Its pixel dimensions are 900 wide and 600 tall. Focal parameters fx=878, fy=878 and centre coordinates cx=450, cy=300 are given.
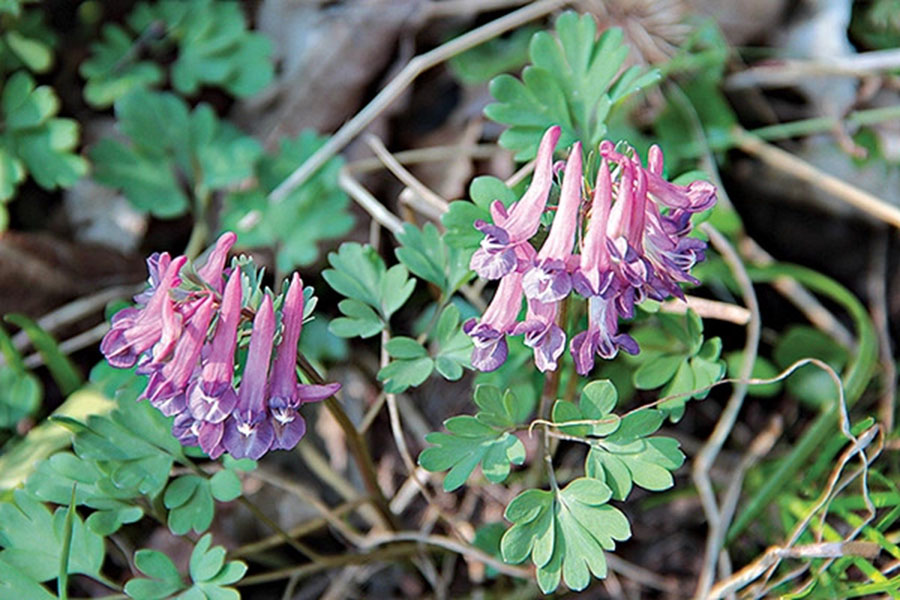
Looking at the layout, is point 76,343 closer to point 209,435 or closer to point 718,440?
point 209,435

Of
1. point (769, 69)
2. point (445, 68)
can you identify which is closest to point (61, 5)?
point (445, 68)

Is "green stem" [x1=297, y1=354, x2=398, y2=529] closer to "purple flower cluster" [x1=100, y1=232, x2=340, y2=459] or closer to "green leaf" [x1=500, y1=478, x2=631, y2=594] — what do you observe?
"purple flower cluster" [x1=100, y1=232, x2=340, y2=459]

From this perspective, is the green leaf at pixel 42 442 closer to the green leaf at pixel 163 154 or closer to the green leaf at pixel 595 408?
the green leaf at pixel 163 154

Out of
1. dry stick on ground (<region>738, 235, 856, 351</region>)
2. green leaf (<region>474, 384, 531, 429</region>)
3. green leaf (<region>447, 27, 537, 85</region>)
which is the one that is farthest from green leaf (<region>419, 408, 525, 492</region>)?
green leaf (<region>447, 27, 537, 85</region>)

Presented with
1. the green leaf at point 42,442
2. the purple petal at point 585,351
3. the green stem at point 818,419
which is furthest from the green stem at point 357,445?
the green stem at point 818,419

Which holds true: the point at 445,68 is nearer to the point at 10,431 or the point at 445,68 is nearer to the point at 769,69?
the point at 769,69
